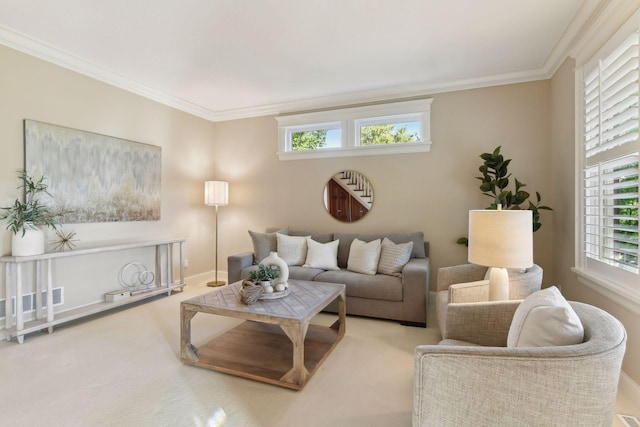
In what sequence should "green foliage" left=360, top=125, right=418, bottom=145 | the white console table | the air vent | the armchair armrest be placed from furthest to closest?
"green foliage" left=360, top=125, right=418, bottom=145 → the white console table → the armchair armrest → the air vent

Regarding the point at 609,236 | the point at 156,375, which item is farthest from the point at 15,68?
the point at 609,236

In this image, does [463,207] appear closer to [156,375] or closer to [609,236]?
[609,236]

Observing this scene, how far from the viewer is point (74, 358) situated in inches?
95.3

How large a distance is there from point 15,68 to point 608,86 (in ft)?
16.1

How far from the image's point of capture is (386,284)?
3182mm

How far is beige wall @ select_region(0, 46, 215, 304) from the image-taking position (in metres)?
2.84

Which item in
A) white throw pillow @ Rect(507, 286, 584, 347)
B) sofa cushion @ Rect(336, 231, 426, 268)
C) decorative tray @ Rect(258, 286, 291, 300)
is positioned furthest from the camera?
sofa cushion @ Rect(336, 231, 426, 268)

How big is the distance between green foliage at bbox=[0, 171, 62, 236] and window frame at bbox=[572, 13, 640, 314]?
15.0 ft

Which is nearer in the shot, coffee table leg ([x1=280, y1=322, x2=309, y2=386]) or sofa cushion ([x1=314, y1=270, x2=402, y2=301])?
coffee table leg ([x1=280, y1=322, x2=309, y2=386])

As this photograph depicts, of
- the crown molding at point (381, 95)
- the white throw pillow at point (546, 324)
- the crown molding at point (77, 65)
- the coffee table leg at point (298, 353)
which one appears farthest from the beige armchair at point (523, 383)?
the crown molding at point (77, 65)

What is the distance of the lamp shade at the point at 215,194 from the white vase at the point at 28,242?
2088 millimetres

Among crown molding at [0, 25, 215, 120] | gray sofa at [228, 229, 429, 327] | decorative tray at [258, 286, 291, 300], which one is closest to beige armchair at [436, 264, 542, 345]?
gray sofa at [228, 229, 429, 327]

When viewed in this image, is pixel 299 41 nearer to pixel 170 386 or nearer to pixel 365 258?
pixel 365 258

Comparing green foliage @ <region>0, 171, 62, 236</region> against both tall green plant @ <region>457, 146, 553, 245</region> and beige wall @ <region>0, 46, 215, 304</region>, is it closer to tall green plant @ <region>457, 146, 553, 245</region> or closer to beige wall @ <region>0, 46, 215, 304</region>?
beige wall @ <region>0, 46, 215, 304</region>
